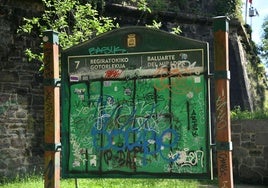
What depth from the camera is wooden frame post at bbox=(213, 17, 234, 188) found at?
14.5 feet

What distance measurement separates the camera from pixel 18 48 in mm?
11352

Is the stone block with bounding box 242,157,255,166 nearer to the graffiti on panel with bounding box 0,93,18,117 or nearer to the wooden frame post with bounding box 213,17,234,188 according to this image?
the graffiti on panel with bounding box 0,93,18,117

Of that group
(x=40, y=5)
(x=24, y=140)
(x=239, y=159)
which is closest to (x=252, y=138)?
(x=239, y=159)

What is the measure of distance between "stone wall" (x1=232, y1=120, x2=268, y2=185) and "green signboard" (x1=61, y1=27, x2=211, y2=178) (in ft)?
20.7

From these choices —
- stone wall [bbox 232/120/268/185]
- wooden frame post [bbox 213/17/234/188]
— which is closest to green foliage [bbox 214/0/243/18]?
stone wall [bbox 232/120/268/185]

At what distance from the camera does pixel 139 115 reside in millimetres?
4863

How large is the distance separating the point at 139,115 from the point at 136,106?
0.11m

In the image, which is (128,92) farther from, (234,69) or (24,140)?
(234,69)

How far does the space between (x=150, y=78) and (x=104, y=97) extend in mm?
581

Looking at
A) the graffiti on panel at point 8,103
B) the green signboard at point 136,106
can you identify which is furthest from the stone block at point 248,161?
the green signboard at point 136,106

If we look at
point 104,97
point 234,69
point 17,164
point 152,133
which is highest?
point 234,69

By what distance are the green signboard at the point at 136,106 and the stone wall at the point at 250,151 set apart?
631 cm

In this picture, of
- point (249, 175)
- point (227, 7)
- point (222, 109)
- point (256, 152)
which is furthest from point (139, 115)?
point (227, 7)

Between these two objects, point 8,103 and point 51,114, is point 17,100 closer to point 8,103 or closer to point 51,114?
point 8,103
